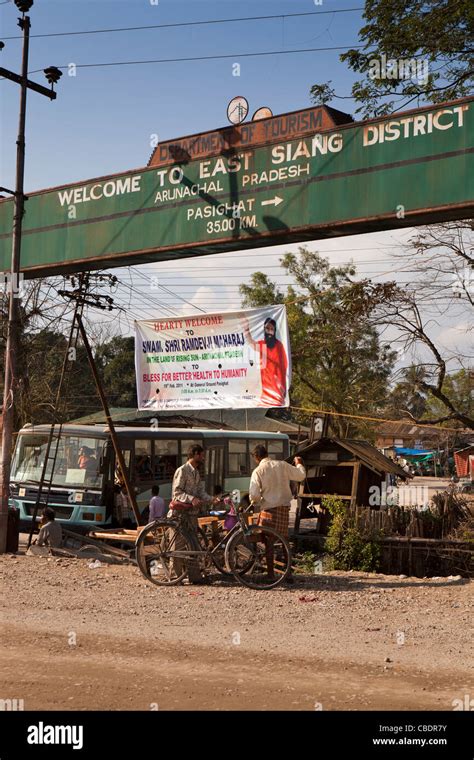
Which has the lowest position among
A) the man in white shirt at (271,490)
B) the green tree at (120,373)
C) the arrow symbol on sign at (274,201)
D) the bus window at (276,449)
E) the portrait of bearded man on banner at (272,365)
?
the man in white shirt at (271,490)

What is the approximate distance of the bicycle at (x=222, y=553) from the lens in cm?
1054

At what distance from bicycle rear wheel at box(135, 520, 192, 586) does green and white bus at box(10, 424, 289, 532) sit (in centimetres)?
629

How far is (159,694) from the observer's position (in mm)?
5855

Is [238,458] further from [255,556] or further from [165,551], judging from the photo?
[255,556]

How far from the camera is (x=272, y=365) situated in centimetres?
1288

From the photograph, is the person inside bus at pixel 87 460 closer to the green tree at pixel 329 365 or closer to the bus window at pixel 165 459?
the bus window at pixel 165 459

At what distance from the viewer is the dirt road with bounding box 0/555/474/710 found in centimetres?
588

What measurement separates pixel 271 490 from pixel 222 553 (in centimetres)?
109

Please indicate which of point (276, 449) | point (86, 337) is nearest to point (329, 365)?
point (276, 449)

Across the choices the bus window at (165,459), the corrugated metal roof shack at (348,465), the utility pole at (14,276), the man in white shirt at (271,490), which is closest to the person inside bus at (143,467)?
the bus window at (165,459)

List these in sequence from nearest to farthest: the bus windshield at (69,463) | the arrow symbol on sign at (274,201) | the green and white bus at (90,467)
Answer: the arrow symbol on sign at (274,201), the green and white bus at (90,467), the bus windshield at (69,463)

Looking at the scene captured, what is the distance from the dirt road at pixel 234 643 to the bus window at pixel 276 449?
1609 cm

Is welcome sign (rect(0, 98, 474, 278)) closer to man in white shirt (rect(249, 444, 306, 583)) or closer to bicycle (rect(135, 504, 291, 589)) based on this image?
man in white shirt (rect(249, 444, 306, 583))

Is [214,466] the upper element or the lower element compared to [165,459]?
lower
